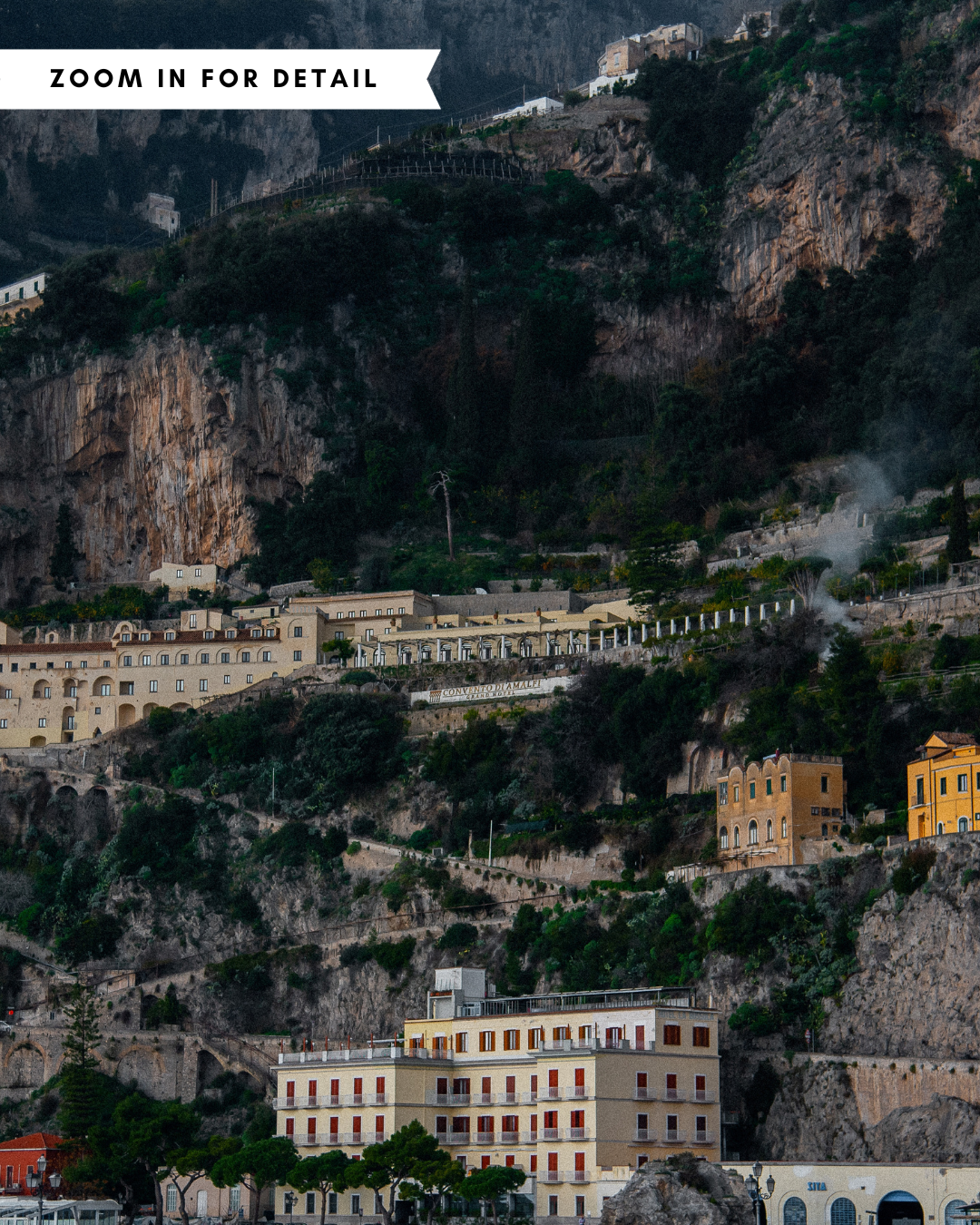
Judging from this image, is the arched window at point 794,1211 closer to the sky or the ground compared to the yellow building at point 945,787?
closer to the ground

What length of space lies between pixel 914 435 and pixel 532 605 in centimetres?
1952

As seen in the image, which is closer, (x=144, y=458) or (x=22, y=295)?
(x=144, y=458)

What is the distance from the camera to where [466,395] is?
121 metres

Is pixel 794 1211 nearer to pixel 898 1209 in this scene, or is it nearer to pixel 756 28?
pixel 898 1209

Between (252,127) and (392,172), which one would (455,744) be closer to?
(392,172)

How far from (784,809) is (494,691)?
854 inches

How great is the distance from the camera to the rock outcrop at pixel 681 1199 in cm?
5691

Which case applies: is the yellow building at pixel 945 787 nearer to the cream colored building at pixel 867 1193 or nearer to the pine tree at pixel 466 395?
the cream colored building at pixel 867 1193

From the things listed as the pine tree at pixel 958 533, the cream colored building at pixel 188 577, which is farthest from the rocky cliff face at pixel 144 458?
the pine tree at pixel 958 533

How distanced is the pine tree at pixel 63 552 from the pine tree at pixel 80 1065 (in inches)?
1555

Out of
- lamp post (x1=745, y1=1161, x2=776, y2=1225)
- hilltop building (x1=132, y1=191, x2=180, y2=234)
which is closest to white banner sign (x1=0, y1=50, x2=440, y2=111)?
lamp post (x1=745, y1=1161, x2=776, y2=1225)

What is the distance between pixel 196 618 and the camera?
10881 centimetres

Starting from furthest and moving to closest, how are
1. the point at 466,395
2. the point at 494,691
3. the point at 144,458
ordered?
the point at 144,458
the point at 466,395
the point at 494,691

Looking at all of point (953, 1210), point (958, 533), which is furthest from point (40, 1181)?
point (958, 533)
